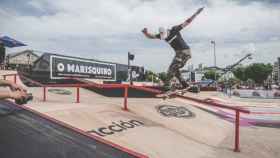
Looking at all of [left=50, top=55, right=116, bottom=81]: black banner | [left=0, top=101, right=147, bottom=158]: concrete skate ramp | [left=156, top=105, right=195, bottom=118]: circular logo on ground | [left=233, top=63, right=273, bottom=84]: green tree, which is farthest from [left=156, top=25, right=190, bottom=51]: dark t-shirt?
[left=233, top=63, right=273, bottom=84]: green tree

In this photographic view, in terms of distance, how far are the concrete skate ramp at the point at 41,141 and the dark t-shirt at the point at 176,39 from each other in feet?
13.2

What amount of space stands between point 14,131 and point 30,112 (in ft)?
3.11

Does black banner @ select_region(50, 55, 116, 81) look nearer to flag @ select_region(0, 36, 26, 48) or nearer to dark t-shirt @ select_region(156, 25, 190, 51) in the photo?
flag @ select_region(0, 36, 26, 48)

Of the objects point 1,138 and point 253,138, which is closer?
point 1,138

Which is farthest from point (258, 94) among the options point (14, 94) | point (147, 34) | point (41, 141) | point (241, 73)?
point (241, 73)

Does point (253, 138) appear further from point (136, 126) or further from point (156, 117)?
point (136, 126)

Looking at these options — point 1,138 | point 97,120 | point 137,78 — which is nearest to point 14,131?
point 1,138

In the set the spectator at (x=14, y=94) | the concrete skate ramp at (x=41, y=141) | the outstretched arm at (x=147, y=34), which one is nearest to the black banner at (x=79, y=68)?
the outstretched arm at (x=147, y=34)

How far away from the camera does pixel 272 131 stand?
8.70m

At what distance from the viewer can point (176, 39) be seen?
24.2 feet

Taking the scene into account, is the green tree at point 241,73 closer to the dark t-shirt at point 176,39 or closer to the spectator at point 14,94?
the dark t-shirt at point 176,39

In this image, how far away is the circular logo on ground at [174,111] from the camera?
8.01 meters

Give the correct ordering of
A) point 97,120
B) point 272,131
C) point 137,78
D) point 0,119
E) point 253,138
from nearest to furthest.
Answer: point 0,119 < point 97,120 < point 253,138 < point 272,131 < point 137,78

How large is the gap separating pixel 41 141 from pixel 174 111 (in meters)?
5.30
